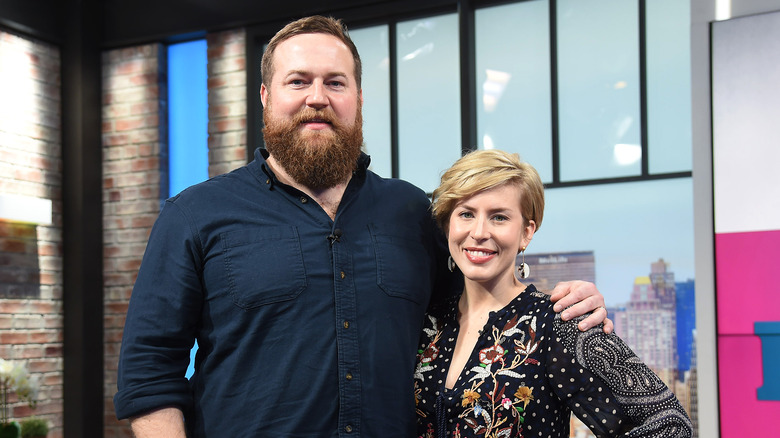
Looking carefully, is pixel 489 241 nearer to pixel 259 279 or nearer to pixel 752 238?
pixel 259 279

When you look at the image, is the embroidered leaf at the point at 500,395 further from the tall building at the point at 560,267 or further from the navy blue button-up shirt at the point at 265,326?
the tall building at the point at 560,267

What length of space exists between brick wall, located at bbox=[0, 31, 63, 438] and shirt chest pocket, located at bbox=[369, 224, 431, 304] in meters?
3.50

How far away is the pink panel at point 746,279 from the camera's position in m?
2.81

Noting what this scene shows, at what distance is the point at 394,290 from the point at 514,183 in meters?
0.36

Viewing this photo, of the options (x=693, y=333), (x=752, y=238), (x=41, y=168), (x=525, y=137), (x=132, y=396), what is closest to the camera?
(x=132, y=396)

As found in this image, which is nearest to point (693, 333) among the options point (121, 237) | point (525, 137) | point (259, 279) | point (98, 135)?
point (525, 137)

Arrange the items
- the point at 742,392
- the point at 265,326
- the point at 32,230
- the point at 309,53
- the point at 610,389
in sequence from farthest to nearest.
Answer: the point at 32,230 → the point at 742,392 → the point at 309,53 → the point at 265,326 → the point at 610,389

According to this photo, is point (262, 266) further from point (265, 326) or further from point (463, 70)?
point (463, 70)

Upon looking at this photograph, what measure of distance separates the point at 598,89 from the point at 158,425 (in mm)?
3258

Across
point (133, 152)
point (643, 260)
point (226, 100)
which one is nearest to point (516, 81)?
point (643, 260)

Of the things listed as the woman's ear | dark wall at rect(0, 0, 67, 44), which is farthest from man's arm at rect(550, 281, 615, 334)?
dark wall at rect(0, 0, 67, 44)

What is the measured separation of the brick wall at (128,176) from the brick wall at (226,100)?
39cm

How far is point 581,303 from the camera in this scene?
1.70 meters

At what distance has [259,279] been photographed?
174cm
